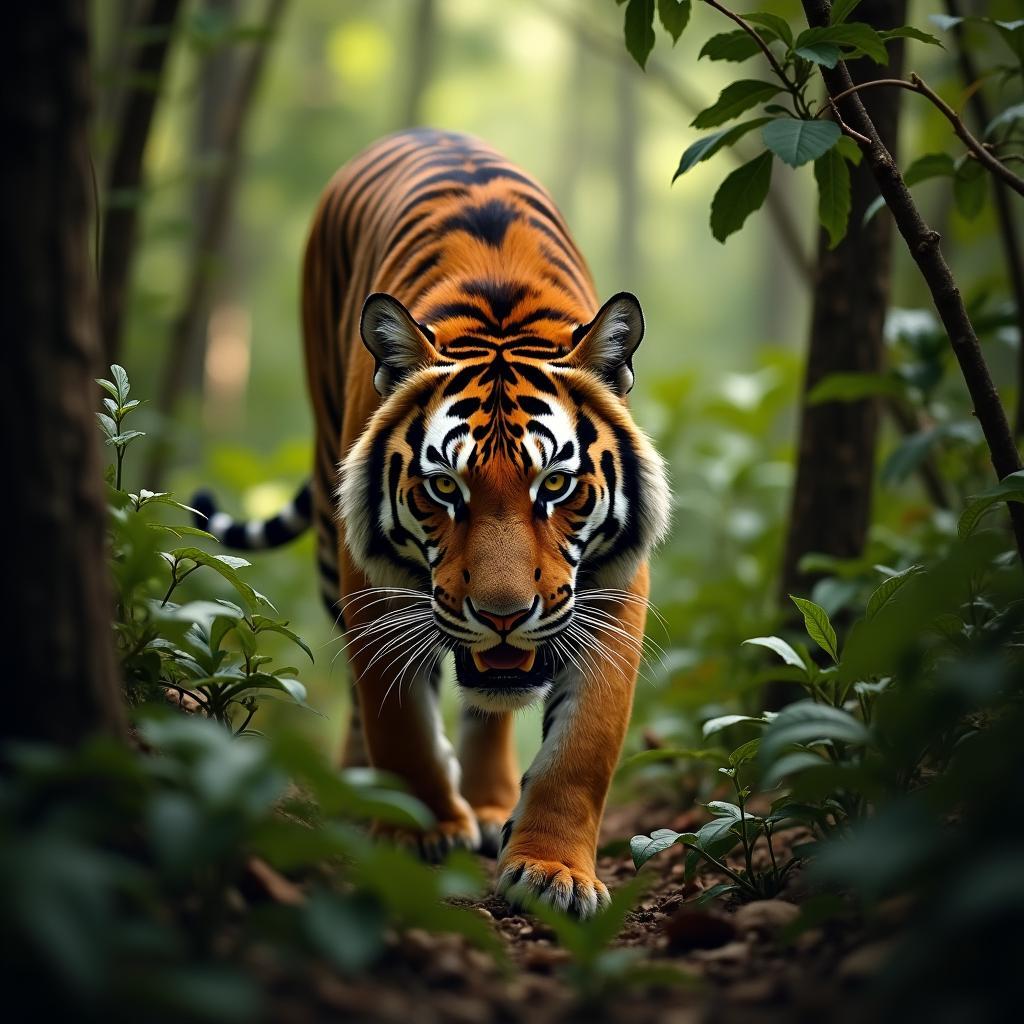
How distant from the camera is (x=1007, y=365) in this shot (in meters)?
7.91

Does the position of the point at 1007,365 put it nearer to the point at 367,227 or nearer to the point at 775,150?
the point at 367,227

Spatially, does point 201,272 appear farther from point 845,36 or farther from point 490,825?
point 845,36

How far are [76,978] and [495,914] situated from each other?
1553mm

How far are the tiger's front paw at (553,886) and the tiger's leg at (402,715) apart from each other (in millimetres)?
598

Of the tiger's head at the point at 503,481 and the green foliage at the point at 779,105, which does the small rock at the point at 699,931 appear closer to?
the tiger's head at the point at 503,481

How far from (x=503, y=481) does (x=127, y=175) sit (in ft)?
10.00

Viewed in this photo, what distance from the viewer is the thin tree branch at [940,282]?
2.62 m

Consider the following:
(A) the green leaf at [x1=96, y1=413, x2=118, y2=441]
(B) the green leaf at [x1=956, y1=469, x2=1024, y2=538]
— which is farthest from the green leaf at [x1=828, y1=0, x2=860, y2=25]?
(A) the green leaf at [x1=96, y1=413, x2=118, y2=441]

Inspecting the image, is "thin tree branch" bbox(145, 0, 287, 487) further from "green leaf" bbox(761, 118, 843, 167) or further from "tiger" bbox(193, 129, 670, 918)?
"green leaf" bbox(761, 118, 843, 167)

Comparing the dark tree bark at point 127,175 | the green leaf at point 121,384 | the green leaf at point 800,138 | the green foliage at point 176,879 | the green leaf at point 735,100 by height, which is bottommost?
the green foliage at point 176,879

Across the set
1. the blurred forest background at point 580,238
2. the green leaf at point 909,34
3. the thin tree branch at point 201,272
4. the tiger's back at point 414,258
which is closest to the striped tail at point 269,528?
the tiger's back at point 414,258

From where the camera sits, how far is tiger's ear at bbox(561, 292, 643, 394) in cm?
319

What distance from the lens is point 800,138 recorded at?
237 centimetres

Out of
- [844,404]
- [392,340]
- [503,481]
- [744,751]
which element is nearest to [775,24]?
[503,481]
